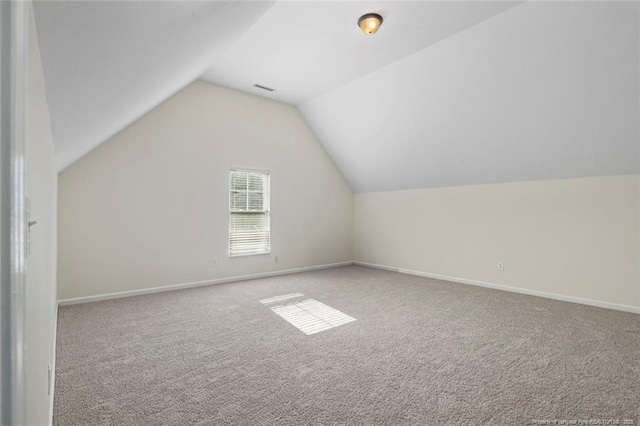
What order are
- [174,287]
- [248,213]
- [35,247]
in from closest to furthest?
[35,247] < [174,287] < [248,213]

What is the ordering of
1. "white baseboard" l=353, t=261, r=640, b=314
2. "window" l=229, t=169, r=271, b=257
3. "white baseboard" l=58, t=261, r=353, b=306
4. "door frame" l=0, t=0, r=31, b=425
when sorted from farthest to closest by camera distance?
"window" l=229, t=169, r=271, b=257 → "white baseboard" l=58, t=261, r=353, b=306 → "white baseboard" l=353, t=261, r=640, b=314 → "door frame" l=0, t=0, r=31, b=425

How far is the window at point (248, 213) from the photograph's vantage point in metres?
5.10

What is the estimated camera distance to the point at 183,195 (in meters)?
4.56

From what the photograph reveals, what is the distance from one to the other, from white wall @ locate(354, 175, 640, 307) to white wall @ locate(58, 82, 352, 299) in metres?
1.82

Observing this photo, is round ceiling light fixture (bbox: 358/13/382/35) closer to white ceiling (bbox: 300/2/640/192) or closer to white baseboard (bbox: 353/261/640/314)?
white ceiling (bbox: 300/2/640/192)

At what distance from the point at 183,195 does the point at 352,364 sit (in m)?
3.40

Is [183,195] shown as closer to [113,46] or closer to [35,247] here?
[113,46]

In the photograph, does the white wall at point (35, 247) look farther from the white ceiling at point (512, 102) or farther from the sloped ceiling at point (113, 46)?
the white ceiling at point (512, 102)

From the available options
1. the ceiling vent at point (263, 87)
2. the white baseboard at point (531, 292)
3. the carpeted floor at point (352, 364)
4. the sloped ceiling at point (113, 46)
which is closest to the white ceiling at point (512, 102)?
the ceiling vent at point (263, 87)

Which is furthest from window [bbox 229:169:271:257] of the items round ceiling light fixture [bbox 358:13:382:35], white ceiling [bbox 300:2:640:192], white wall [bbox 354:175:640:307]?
round ceiling light fixture [bbox 358:13:382:35]

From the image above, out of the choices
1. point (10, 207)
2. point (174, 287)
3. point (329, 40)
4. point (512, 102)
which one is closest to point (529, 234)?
point (512, 102)

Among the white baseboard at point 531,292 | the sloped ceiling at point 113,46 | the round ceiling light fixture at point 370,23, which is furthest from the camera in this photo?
the white baseboard at point 531,292

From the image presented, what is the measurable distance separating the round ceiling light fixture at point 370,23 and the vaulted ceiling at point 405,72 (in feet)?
0.21

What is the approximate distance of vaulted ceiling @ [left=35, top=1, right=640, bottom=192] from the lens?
151 cm
